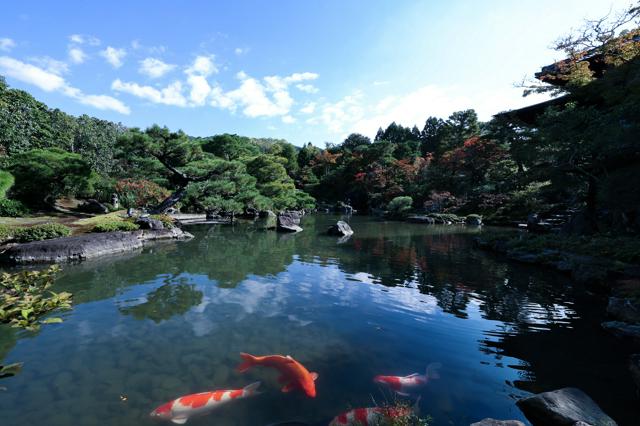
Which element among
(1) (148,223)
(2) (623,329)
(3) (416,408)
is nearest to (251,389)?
(3) (416,408)

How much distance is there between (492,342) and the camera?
544 cm

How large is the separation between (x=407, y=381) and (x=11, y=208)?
22238 millimetres

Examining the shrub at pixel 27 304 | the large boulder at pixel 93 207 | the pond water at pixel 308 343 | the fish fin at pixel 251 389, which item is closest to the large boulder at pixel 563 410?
the pond water at pixel 308 343

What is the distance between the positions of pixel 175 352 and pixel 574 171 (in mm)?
16527

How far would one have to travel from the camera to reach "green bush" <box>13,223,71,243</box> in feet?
38.2

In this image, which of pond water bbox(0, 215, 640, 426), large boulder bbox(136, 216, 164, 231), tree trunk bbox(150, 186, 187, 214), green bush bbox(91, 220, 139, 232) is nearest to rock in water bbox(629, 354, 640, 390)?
pond water bbox(0, 215, 640, 426)

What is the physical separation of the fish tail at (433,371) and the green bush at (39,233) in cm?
1383

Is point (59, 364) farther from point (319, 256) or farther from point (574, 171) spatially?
point (574, 171)

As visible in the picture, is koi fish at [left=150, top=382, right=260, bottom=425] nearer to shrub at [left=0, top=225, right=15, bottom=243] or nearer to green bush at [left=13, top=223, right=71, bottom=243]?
green bush at [left=13, top=223, right=71, bottom=243]

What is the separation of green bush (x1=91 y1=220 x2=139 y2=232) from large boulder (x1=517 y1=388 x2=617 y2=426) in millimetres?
15688

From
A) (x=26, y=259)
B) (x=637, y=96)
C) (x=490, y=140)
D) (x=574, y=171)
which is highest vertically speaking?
(x=490, y=140)

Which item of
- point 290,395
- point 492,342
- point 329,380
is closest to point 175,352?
point 290,395

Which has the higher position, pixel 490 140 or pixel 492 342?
pixel 490 140

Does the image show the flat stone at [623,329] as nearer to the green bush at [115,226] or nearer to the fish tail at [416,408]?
the fish tail at [416,408]
